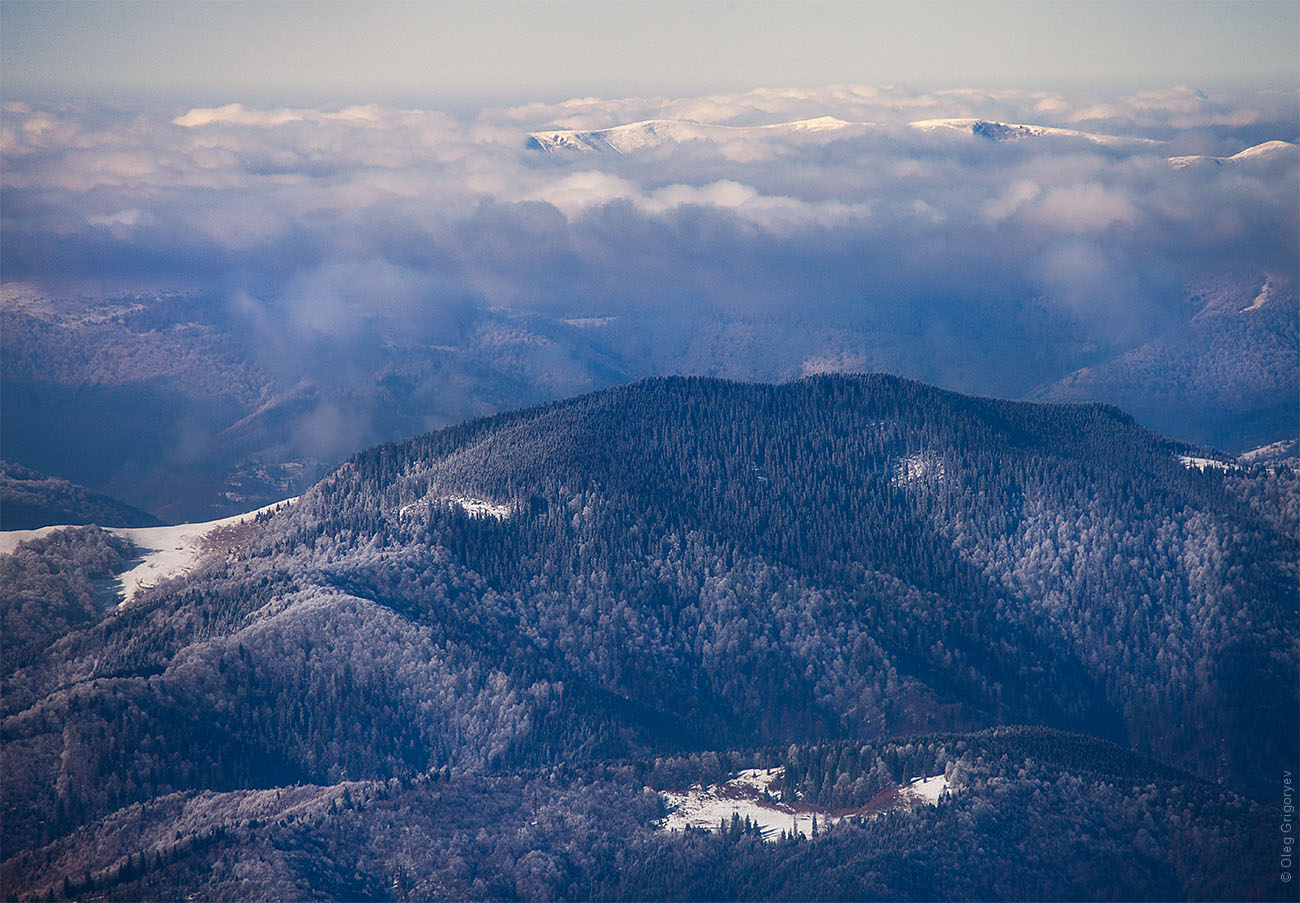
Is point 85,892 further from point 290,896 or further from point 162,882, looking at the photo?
point 290,896

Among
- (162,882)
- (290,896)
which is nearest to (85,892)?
(162,882)
